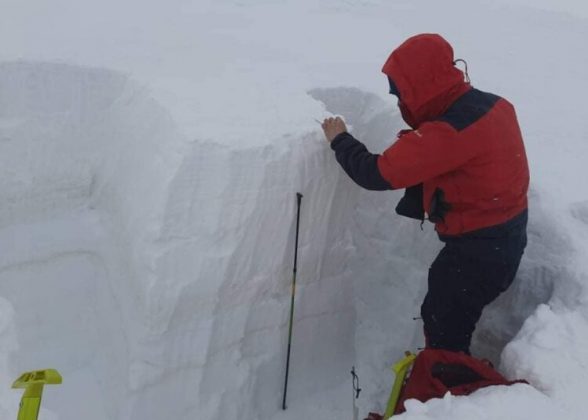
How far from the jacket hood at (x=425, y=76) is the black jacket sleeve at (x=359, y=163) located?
0.97 ft

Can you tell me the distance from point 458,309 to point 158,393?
Result: 5.39 feet

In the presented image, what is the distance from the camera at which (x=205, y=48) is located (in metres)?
4.20

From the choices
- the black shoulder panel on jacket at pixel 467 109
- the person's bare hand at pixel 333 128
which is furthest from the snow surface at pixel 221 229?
the black shoulder panel on jacket at pixel 467 109

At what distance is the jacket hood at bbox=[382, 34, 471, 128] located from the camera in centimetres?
→ 251

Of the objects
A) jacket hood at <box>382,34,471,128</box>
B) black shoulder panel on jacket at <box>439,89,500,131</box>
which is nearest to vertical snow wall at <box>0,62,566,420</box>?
jacket hood at <box>382,34,471,128</box>

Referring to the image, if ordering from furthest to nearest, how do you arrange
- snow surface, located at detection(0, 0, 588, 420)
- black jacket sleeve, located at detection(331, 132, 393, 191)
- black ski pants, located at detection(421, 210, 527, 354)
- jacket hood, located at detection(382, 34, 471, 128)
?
snow surface, located at detection(0, 0, 588, 420) < black ski pants, located at detection(421, 210, 527, 354) < black jacket sleeve, located at detection(331, 132, 393, 191) < jacket hood, located at detection(382, 34, 471, 128)

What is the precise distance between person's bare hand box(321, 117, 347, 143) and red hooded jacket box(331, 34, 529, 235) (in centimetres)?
19

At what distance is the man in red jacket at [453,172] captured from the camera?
2.53 metres

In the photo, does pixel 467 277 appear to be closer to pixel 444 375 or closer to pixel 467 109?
pixel 444 375

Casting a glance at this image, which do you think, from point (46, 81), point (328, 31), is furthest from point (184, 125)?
point (328, 31)

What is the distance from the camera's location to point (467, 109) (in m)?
2.57

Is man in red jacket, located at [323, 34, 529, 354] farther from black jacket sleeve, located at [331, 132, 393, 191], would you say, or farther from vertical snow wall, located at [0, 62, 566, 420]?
vertical snow wall, located at [0, 62, 566, 420]

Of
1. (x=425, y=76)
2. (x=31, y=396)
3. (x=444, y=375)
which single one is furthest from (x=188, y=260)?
(x=425, y=76)

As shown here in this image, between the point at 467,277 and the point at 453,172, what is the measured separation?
0.54 m
